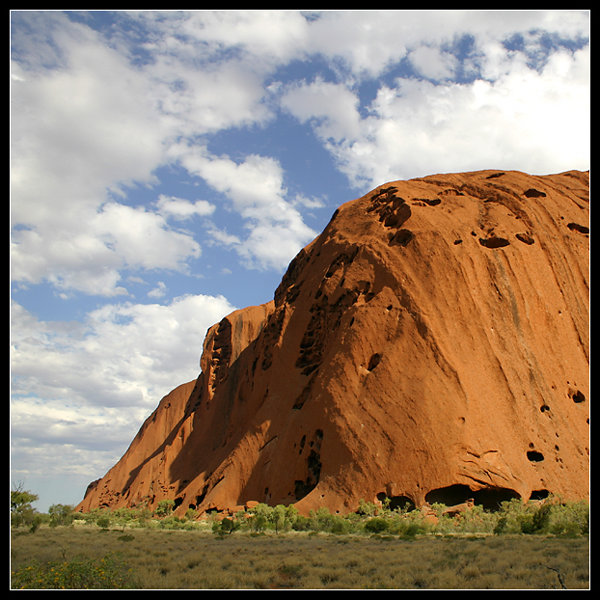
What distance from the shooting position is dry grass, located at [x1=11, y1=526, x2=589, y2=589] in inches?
415

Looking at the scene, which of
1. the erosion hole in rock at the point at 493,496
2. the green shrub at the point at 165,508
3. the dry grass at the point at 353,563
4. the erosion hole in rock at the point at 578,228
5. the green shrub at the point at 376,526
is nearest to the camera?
the dry grass at the point at 353,563

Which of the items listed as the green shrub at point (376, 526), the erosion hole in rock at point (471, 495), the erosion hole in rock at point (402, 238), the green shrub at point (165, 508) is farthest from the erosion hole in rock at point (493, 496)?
the green shrub at point (165, 508)

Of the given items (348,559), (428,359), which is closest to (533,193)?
(428,359)

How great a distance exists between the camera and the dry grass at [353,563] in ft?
34.6

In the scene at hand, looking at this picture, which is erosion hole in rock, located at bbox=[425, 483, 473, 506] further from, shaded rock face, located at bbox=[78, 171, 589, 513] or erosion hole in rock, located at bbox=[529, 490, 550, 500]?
erosion hole in rock, located at bbox=[529, 490, 550, 500]

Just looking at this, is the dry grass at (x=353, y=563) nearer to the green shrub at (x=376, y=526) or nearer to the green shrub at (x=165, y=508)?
the green shrub at (x=376, y=526)

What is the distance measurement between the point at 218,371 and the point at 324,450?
3320 cm

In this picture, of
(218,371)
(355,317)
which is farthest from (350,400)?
(218,371)

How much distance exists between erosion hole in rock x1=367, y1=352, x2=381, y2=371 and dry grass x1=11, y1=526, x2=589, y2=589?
1349cm

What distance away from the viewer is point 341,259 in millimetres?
38094

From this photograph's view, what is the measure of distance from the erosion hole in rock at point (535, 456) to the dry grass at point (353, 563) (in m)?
10.0

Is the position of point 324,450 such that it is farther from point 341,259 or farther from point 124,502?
point 124,502

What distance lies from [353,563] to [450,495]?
47.1 ft

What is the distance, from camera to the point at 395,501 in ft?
84.1
